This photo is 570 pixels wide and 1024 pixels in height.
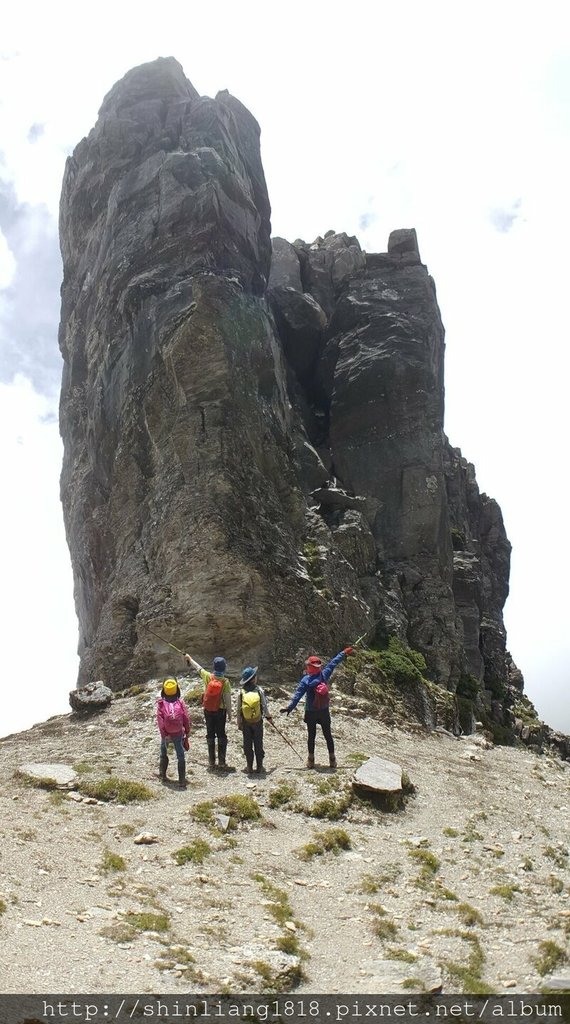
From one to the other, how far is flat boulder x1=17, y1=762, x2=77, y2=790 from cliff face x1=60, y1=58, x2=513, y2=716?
11.6 meters

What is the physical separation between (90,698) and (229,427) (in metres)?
13.6

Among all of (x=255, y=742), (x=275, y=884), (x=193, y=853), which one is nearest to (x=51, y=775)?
(x=255, y=742)

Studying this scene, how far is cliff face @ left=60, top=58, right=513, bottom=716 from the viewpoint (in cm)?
3241

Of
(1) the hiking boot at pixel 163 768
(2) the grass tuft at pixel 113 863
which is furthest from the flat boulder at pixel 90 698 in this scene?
(2) the grass tuft at pixel 113 863

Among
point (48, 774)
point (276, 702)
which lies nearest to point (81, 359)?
point (276, 702)

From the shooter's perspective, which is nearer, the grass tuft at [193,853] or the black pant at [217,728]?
the grass tuft at [193,853]

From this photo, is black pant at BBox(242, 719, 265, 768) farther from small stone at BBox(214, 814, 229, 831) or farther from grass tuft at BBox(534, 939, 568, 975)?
grass tuft at BBox(534, 939, 568, 975)

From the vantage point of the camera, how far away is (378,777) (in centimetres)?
1895

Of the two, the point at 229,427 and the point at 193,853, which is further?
the point at 229,427

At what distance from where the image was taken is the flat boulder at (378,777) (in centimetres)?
1822

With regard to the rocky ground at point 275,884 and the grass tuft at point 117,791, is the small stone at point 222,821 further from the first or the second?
the grass tuft at point 117,791

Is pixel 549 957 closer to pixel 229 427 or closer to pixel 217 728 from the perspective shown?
pixel 217 728

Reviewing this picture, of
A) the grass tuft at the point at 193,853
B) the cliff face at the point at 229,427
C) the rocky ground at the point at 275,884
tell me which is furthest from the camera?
the cliff face at the point at 229,427

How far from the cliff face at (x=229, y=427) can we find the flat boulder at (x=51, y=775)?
1155 centimetres
